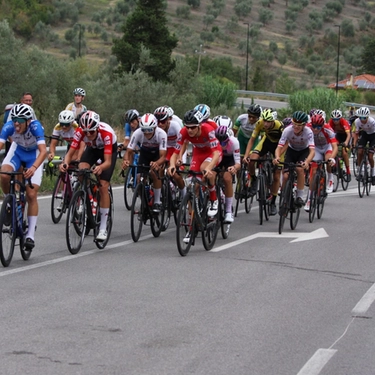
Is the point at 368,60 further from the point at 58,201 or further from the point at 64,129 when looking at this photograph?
the point at 58,201

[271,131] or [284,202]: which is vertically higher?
[271,131]

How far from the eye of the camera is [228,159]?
1496 centimetres

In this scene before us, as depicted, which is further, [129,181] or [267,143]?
[129,181]

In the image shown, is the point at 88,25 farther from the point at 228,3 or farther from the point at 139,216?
the point at 139,216

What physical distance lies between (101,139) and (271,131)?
5067 mm

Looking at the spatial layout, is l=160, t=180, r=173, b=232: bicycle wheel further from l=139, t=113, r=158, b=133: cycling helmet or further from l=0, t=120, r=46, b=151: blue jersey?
l=0, t=120, r=46, b=151: blue jersey

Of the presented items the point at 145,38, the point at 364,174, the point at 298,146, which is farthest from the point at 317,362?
the point at 145,38

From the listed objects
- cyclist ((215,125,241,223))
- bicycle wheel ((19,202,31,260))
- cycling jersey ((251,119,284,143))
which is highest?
cycling jersey ((251,119,284,143))

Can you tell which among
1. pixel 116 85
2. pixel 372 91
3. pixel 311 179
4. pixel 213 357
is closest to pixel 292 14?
pixel 372 91

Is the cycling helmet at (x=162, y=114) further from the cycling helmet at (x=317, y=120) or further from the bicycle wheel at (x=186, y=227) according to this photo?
the cycling helmet at (x=317, y=120)

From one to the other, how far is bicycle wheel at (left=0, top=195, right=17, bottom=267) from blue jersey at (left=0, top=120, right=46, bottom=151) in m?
0.91

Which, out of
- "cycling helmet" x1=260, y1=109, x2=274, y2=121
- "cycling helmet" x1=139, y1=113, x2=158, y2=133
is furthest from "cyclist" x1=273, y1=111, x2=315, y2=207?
"cycling helmet" x1=139, y1=113, x2=158, y2=133

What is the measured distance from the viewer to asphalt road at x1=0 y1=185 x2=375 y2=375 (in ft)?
23.4

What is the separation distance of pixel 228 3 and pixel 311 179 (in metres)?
134
